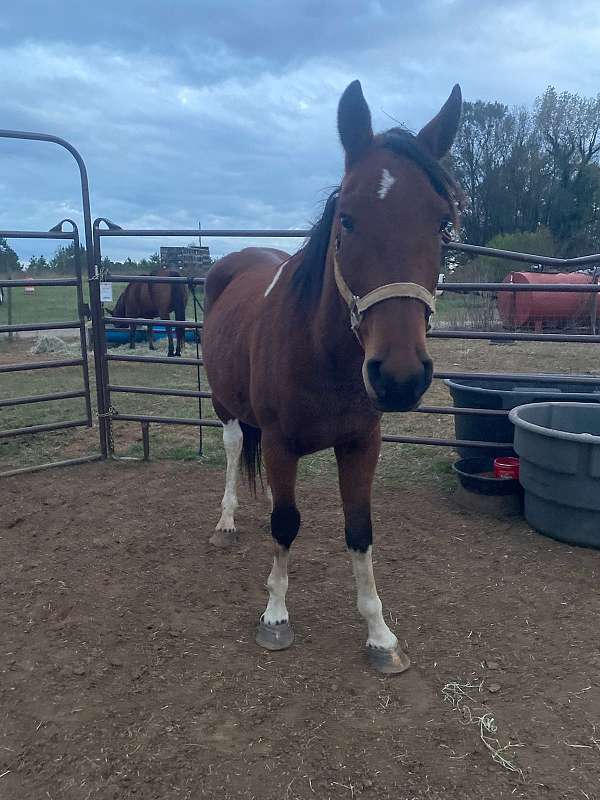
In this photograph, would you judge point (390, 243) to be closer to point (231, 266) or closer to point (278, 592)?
point (278, 592)

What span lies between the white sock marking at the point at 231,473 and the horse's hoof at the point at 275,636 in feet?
3.33

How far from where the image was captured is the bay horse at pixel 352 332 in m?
1.56

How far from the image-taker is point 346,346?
2.05 m

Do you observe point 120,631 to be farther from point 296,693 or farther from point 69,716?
point 296,693

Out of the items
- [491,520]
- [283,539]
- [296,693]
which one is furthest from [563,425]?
[296,693]

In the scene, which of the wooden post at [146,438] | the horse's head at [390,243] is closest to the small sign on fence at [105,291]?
the wooden post at [146,438]

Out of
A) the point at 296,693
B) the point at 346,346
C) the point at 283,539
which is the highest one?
the point at 346,346

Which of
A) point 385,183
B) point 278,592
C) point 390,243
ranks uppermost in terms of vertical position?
point 385,183

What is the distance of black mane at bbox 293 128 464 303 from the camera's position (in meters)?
1.71

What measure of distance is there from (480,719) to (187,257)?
4.07 meters

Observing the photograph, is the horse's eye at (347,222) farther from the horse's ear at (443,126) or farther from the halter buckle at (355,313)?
the horse's ear at (443,126)

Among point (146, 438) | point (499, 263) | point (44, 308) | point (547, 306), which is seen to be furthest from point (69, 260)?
point (44, 308)

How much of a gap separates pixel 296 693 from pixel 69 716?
79 cm

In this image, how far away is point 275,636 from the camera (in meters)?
2.37
